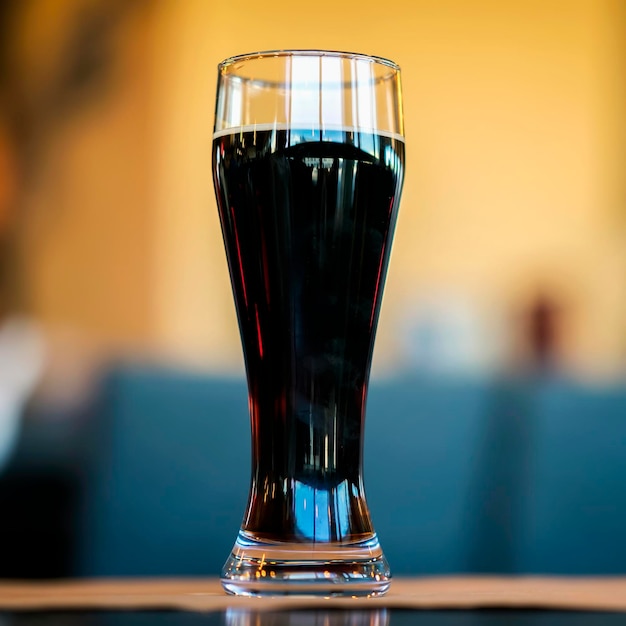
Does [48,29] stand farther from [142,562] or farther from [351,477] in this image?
[351,477]

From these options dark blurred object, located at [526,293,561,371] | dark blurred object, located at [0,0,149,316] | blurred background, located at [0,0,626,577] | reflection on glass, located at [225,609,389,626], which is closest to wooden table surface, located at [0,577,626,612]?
reflection on glass, located at [225,609,389,626]

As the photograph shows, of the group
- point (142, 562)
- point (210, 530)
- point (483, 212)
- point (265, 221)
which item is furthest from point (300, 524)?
point (483, 212)

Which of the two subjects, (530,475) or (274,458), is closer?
(274,458)

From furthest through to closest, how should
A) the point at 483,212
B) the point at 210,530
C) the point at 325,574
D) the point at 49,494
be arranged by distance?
the point at 483,212 < the point at 49,494 < the point at 210,530 < the point at 325,574

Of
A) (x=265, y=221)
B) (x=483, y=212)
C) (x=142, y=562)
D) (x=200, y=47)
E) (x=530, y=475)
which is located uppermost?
(x=200, y=47)

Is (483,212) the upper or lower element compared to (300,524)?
upper

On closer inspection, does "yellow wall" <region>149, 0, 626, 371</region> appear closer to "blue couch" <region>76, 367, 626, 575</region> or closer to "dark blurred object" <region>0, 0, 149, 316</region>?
"dark blurred object" <region>0, 0, 149, 316</region>

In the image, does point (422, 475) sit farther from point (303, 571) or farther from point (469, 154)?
point (469, 154)

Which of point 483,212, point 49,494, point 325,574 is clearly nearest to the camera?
point 325,574
